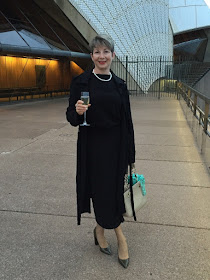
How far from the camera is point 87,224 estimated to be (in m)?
3.23

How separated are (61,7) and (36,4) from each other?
1494 mm

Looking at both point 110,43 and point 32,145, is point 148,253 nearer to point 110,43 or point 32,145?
point 110,43

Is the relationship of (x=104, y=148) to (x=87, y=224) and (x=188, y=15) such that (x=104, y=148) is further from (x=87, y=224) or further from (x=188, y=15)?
(x=188, y=15)

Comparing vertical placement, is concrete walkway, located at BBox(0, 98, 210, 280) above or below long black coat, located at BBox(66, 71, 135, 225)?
below

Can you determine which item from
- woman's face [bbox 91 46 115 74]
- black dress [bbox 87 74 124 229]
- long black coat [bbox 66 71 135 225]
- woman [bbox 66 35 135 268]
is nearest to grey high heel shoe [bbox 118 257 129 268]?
woman [bbox 66 35 135 268]

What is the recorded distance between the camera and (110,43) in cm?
233

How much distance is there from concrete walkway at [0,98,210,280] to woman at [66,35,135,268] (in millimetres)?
311

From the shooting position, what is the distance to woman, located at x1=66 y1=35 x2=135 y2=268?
2344 millimetres

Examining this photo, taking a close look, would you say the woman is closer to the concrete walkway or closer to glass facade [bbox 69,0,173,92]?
the concrete walkway

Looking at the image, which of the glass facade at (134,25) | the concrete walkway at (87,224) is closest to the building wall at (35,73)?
the glass facade at (134,25)

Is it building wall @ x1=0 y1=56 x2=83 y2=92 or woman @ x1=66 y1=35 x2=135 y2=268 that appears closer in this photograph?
woman @ x1=66 y1=35 x2=135 y2=268

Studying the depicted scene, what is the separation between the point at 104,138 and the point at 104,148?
86 mm

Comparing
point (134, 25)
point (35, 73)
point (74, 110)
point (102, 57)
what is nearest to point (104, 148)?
point (74, 110)

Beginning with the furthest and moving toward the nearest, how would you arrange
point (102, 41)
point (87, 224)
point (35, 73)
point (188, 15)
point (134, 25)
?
point (188, 15)
point (134, 25)
point (35, 73)
point (87, 224)
point (102, 41)
